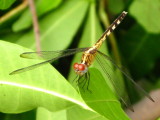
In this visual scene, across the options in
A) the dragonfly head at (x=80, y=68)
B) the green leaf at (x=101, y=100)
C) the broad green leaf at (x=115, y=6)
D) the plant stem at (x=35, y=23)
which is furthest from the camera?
the broad green leaf at (x=115, y=6)

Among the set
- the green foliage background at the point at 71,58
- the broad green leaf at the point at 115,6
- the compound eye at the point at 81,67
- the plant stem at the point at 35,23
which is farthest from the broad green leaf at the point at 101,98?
the broad green leaf at the point at 115,6

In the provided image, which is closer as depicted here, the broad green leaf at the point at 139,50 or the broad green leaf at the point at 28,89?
the broad green leaf at the point at 28,89

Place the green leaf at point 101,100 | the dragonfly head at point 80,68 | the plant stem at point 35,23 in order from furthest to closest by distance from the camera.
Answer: the plant stem at point 35,23, the dragonfly head at point 80,68, the green leaf at point 101,100

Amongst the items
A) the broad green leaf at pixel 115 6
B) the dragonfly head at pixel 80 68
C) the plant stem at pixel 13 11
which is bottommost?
A: the plant stem at pixel 13 11

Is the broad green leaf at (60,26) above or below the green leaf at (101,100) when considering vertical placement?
below

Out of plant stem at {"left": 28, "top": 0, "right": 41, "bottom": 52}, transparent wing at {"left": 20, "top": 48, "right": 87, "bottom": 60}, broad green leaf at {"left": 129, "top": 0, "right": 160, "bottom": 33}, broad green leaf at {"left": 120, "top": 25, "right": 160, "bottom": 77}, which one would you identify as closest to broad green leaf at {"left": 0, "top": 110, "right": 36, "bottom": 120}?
transparent wing at {"left": 20, "top": 48, "right": 87, "bottom": 60}

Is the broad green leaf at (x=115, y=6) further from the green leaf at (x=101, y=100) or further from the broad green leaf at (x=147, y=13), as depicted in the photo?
the green leaf at (x=101, y=100)

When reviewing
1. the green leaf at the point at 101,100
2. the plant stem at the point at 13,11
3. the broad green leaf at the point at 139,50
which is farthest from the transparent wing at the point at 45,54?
the broad green leaf at the point at 139,50

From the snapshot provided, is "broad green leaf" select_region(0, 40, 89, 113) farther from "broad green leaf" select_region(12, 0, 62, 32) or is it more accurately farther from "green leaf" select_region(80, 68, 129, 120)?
"broad green leaf" select_region(12, 0, 62, 32)

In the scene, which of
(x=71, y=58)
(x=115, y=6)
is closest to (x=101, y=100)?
(x=71, y=58)
